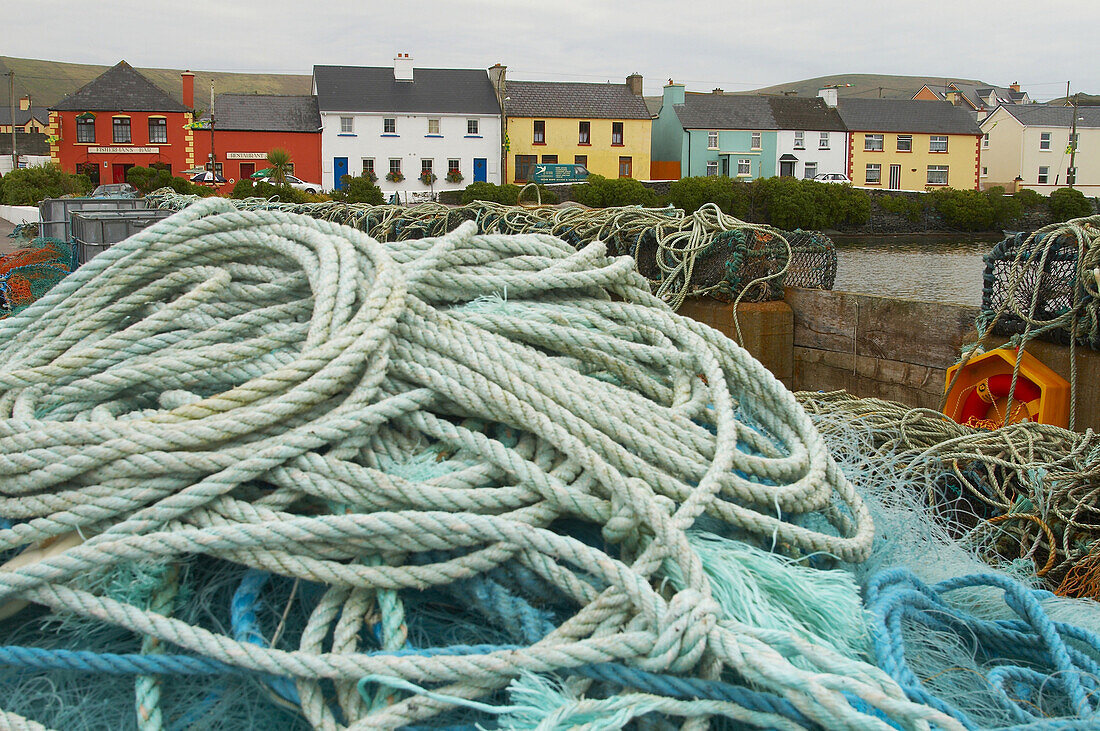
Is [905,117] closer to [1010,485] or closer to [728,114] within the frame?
[728,114]

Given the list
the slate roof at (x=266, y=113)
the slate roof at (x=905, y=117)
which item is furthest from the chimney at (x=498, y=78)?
the slate roof at (x=905, y=117)

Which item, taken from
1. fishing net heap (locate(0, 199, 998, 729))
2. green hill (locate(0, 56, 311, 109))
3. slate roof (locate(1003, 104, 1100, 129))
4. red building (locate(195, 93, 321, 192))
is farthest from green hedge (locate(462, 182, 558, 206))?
green hill (locate(0, 56, 311, 109))

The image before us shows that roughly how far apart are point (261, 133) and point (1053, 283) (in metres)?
41.1

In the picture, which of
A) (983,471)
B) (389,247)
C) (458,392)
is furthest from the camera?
(983,471)

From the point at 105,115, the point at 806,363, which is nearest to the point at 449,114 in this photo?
the point at 105,115

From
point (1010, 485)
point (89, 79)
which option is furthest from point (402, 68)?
point (89, 79)

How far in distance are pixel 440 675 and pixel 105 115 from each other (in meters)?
48.0

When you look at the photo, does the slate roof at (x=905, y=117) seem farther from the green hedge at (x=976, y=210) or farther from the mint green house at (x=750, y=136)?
the green hedge at (x=976, y=210)

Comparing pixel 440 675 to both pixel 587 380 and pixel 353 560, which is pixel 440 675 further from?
pixel 587 380

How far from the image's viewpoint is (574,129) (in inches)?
1731

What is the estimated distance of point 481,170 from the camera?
4347cm

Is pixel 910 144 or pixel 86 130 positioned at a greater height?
pixel 910 144

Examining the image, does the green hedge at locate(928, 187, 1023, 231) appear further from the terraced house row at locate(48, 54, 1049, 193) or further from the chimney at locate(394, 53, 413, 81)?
the chimney at locate(394, 53, 413, 81)

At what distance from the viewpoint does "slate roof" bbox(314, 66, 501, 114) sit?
41.8 meters
